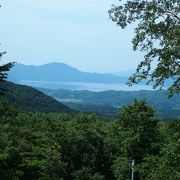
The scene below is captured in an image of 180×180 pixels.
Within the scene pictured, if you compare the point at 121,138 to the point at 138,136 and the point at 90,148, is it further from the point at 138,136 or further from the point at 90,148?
the point at 90,148

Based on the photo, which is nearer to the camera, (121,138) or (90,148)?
(121,138)

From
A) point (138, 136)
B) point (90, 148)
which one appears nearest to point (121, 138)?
point (138, 136)

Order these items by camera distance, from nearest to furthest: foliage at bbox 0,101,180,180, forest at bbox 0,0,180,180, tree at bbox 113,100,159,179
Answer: forest at bbox 0,0,180,180, foliage at bbox 0,101,180,180, tree at bbox 113,100,159,179

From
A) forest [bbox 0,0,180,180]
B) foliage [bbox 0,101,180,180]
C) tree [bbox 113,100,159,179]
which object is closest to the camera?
forest [bbox 0,0,180,180]

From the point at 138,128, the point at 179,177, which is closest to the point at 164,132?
the point at 138,128

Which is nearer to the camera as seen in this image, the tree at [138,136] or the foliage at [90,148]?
the foliage at [90,148]

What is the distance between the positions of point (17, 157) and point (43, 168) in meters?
3.67

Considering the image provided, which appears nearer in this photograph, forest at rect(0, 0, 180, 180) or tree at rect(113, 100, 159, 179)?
forest at rect(0, 0, 180, 180)

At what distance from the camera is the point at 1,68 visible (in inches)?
826

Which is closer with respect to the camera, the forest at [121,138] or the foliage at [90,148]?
the forest at [121,138]

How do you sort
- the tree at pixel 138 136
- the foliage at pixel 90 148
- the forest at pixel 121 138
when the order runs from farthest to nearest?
the tree at pixel 138 136 → the foliage at pixel 90 148 → the forest at pixel 121 138

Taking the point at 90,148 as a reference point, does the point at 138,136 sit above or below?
above

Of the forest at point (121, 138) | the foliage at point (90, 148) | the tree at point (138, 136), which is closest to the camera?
the forest at point (121, 138)

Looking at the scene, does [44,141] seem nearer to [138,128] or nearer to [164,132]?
[138,128]
